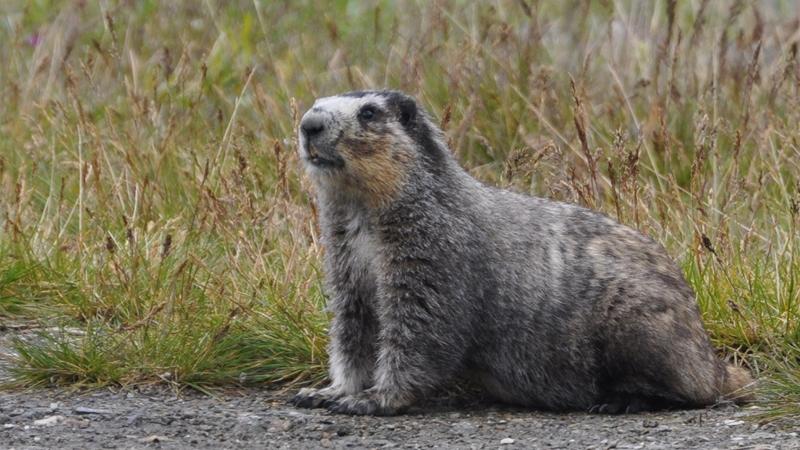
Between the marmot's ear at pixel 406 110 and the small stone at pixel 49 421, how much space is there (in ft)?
5.35

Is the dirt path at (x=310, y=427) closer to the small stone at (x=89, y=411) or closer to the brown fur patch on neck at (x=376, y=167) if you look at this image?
the small stone at (x=89, y=411)

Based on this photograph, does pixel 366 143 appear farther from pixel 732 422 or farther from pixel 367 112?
pixel 732 422

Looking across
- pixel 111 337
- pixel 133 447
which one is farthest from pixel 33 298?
pixel 133 447

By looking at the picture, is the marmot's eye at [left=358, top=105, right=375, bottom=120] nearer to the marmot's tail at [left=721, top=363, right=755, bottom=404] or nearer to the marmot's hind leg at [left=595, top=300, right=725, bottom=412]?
the marmot's hind leg at [left=595, top=300, right=725, bottom=412]

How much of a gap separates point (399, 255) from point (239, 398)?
2.76 ft

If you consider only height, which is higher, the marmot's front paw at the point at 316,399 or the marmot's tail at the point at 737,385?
the marmot's front paw at the point at 316,399

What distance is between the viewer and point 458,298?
556cm

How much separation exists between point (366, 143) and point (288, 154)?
2.08 m

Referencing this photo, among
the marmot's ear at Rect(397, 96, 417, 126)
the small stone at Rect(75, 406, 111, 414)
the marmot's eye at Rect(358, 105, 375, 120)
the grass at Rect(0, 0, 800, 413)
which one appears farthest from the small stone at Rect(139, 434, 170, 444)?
the marmot's ear at Rect(397, 96, 417, 126)

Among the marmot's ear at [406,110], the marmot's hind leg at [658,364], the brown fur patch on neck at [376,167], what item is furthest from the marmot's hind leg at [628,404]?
the marmot's ear at [406,110]

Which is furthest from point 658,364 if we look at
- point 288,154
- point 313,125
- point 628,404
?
point 288,154

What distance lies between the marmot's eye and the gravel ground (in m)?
1.09

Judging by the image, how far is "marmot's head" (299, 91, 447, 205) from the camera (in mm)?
5488

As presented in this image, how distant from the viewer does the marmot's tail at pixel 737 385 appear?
5684mm
